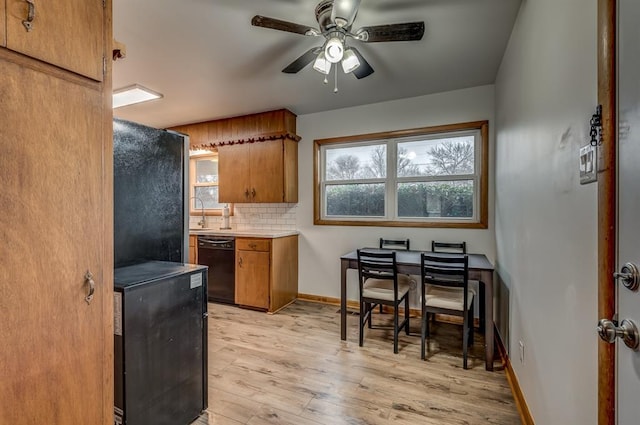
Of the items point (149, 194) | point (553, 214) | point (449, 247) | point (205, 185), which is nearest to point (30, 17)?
point (149, 194)

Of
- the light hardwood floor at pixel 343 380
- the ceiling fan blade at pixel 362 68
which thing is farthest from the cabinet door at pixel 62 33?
the light hardwood floor at pixel 343 380

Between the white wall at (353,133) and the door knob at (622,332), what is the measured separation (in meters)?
2.54

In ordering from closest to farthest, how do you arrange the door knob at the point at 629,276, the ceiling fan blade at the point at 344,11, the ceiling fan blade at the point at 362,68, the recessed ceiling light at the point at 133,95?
the door knob at the point at 629,276, the ceiling fan blade at the point at 344,11, the ceiling fan blade at the point at 362,68, the recessed ceiling light at the point at 133,95

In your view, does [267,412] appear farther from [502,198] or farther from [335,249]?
[502,198]

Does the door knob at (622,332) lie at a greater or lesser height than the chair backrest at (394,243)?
greater

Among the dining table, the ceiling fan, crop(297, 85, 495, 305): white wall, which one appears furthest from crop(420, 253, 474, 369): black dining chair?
the ceiling fan

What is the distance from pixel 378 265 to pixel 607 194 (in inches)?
76.0

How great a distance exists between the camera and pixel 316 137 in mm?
4008

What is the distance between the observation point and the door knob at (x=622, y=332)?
0.73 metres

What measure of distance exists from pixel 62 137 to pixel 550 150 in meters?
2.01

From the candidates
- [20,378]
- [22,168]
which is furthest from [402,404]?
[22,168]

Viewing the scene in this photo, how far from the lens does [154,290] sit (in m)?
1.50

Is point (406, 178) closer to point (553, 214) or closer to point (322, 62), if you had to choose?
point (322, 62)

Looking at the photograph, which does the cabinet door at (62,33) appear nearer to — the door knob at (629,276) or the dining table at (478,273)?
the door knob at (629,276)
